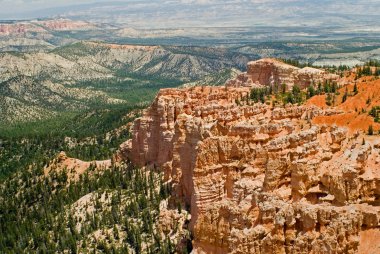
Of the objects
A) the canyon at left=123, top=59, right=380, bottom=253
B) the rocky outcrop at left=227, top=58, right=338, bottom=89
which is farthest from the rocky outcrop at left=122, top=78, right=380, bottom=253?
the rocky outcrop at left=227, top=58, right=338, bottom=89

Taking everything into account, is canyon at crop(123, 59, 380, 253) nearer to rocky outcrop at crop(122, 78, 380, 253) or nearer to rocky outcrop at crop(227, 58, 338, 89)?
rocky outcrop at crop(122, 78, 380, 253)

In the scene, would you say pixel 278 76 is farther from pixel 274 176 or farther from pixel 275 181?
pixel 275 181

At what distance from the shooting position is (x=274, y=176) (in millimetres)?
44469

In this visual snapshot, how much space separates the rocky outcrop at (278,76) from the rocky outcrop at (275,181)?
22821 millimetres

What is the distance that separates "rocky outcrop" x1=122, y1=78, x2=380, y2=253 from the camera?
113 ft

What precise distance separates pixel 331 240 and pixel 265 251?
4587 mm

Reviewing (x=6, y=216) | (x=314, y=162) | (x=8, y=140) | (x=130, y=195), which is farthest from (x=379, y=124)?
(x=8, y=140)

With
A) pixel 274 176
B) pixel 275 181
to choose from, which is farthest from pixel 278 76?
pixel 275 181

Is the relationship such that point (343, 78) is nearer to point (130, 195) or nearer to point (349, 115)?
point (349, 115)

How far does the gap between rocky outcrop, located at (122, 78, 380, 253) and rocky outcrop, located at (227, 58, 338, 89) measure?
22.8 meters

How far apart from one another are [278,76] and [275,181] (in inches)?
2401

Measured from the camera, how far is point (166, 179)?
76.8 meters

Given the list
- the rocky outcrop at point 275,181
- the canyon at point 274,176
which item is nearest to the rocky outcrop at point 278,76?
the canyon at point 274,176

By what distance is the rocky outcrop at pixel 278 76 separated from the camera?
90.6 metres
